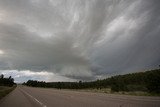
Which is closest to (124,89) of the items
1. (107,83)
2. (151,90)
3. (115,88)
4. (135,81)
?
(115,88)

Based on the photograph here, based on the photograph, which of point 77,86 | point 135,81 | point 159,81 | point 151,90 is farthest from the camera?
point 77,86

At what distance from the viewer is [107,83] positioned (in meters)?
157

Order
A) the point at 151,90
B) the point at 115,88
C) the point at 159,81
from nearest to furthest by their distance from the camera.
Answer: the point at 159,81 → the point at 151,90 → the point at 115,88

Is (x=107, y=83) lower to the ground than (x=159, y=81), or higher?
higher

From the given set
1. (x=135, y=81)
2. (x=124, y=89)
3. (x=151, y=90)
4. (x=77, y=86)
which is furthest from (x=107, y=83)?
(x=151, y=90)

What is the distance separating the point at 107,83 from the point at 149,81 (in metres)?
110

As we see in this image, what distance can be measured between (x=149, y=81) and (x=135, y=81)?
79.7 metres

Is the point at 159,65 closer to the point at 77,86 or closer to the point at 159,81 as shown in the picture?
the point at 159,81

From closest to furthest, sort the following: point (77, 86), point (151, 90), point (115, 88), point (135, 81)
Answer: point (151, 90), point (115, 88), point (135, 81), point (77, 86)

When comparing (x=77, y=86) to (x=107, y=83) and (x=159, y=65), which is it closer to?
(x=107, y=83)

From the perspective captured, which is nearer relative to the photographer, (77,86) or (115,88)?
(115,88)

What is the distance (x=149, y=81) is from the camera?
48.0 metres

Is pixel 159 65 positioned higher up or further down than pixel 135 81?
further down

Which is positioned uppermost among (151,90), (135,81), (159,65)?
(135,81)
